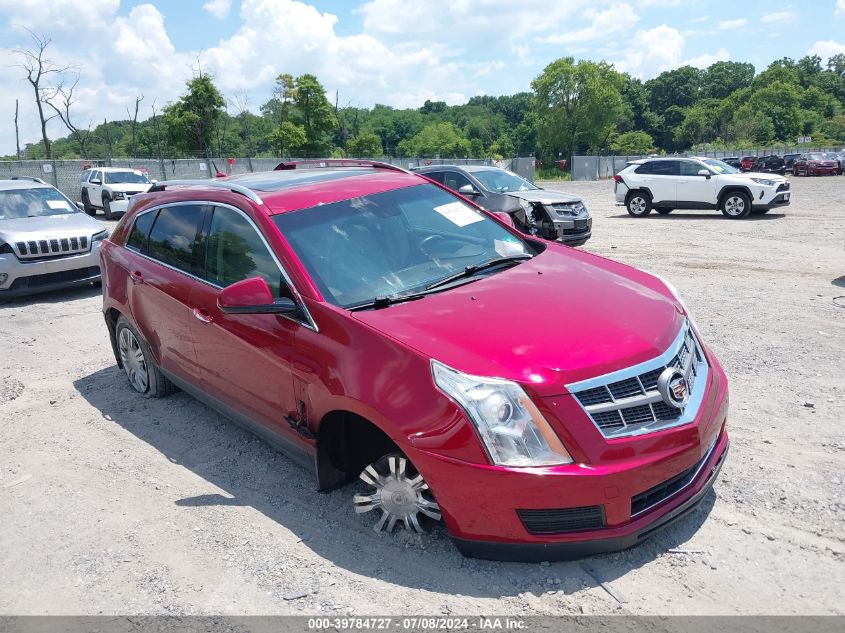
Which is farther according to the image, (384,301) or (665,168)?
(665,168)

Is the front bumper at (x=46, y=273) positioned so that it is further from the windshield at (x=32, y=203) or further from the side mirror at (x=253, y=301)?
the side mirror at (x=253, y=301)

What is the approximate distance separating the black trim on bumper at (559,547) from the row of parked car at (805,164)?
4188 cm

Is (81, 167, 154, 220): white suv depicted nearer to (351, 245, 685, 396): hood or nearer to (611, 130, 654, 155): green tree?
(351, 245, 685, 396): hood

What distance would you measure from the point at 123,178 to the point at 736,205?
2025cm

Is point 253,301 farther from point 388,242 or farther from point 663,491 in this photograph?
point 663,491

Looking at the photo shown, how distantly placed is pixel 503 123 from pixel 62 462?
511 ft

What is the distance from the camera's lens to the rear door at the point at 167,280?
4430 millimetres

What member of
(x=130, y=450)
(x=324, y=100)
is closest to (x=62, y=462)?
(x=130, y=450)

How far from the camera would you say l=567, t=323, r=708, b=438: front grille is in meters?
2.71

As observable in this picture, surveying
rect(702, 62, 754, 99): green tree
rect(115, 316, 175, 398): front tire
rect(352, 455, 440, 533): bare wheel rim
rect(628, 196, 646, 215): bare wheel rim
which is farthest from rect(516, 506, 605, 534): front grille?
rect(702, 62, 754, 99): green tree

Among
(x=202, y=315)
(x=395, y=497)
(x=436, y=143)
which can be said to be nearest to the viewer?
(x=395, y=497)

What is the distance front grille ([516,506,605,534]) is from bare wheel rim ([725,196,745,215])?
1699cm

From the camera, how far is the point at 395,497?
10.4ft

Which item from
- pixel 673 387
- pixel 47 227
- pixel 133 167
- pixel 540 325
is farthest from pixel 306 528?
pixel 133 167
